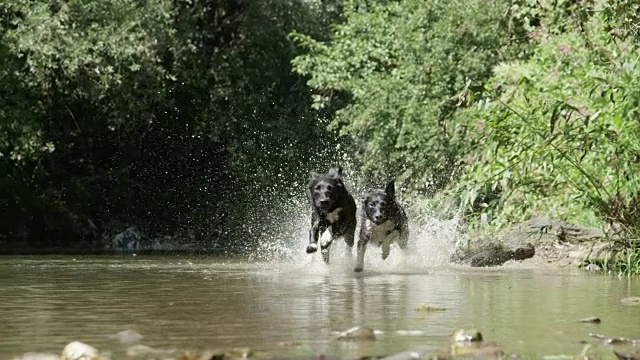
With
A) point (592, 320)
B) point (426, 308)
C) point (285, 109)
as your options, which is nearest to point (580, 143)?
point (426, 308)

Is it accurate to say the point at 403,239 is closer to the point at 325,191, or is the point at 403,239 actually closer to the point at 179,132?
the point at 325,191

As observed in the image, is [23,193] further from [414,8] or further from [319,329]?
[319,329]

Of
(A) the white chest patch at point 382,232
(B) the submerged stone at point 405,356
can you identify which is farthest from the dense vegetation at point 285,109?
(B) the submerged stone at point 405,356

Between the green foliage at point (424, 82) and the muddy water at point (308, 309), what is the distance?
10.4 metres

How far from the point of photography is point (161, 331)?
22.8 ft

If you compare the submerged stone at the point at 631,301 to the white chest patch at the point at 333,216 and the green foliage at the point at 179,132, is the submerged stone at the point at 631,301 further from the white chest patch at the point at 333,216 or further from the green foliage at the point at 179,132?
the green foliage at the point at 179,132

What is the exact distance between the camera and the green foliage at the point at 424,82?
23.5 meters

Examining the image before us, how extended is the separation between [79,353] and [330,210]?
9051mm

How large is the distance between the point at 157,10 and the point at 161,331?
22.7m

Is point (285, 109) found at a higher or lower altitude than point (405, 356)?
higher

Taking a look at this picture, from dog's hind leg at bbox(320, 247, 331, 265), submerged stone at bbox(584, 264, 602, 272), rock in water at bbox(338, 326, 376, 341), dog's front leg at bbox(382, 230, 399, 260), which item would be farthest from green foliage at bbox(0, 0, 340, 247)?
rock in water at bbox(338, 326, 376, 341)

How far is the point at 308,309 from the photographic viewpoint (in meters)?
8.25

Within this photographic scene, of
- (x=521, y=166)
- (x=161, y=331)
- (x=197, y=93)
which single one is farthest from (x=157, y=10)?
(x=161, y=331)

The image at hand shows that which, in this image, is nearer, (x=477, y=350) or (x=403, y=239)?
(x=477, y=350)
